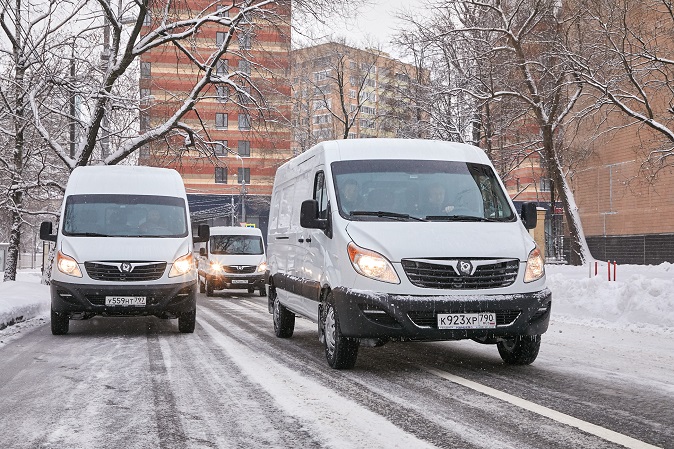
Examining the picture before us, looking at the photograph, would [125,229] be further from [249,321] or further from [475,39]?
[475,39]

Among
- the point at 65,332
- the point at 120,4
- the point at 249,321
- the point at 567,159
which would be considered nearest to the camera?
the point at 65,332

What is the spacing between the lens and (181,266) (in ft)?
36.0

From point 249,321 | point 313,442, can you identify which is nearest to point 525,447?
point 313,442

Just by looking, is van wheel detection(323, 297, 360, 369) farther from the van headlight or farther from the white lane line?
the white lane line

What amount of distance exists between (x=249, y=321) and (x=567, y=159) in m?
23.7

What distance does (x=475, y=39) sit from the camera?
2469cm

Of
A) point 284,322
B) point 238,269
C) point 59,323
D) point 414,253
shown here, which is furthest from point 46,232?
point 238,269

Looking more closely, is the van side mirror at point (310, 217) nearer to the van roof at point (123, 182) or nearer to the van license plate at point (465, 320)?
the van license plate at point (465, 320)

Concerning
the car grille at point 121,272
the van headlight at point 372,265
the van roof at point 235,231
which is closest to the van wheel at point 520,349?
the van headlight at point 372,265

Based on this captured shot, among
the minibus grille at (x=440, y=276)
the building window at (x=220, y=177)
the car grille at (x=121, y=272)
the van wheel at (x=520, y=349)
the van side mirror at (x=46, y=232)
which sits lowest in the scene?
the van wheel at (x=520, y=349)

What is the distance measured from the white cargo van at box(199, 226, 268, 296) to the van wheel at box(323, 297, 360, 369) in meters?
15.8

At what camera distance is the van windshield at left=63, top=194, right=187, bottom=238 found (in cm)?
1120

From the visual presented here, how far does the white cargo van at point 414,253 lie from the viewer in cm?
671

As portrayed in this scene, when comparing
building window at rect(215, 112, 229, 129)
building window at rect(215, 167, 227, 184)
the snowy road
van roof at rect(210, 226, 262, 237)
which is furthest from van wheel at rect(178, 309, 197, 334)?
building window at rect(215, 112, 229, 129)
